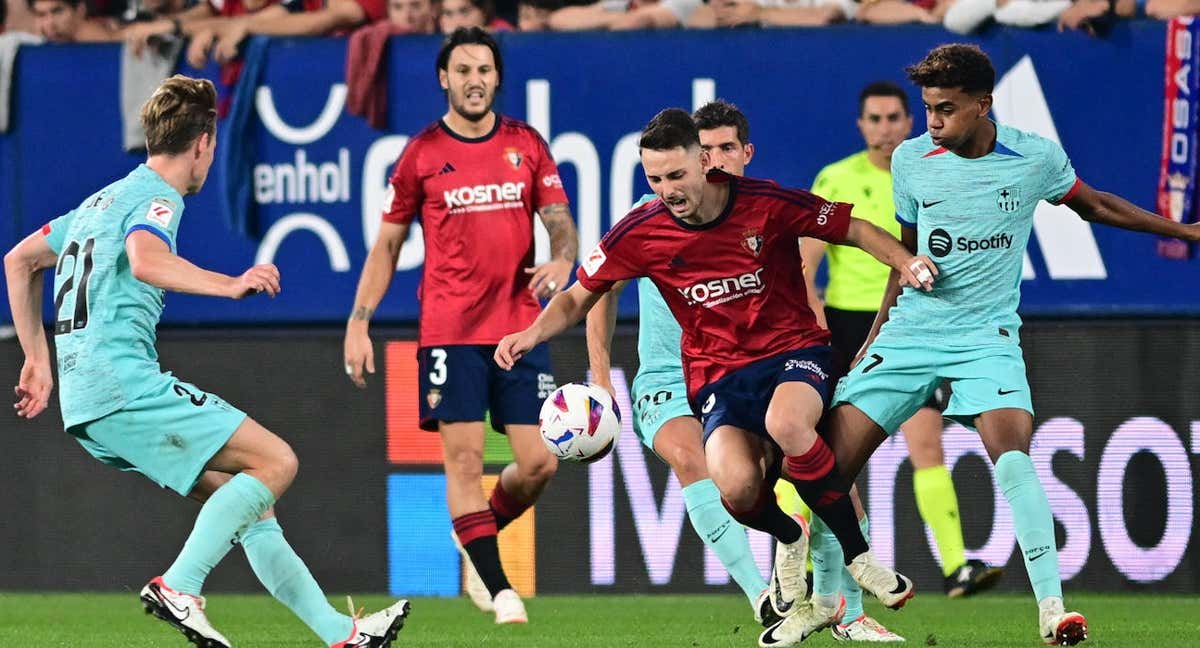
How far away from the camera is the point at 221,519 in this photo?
21.8 feet

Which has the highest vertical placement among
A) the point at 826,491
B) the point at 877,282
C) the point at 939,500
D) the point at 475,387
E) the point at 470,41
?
the point at 470,41

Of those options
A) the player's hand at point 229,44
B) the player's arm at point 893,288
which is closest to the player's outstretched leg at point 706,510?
the player's arm at point 893,288

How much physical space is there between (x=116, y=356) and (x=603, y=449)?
6.32ft

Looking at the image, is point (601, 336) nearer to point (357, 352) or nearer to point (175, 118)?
point (357, 352)

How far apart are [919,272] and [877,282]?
98.7 inches

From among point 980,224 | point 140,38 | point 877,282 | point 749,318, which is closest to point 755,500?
point 749,318

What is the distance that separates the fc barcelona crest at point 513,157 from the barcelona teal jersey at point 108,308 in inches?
93.9

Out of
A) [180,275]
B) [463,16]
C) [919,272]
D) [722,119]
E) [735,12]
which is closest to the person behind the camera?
[180,275]

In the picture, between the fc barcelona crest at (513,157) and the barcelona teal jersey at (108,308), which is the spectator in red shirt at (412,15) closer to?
the fc barcelona crest at (513,157)

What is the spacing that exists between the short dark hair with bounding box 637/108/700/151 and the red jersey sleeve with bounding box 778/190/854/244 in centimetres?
42

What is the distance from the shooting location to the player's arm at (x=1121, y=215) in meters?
7.34

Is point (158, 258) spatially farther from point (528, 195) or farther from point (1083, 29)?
point (1083, 29)

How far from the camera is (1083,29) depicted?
32.3ft

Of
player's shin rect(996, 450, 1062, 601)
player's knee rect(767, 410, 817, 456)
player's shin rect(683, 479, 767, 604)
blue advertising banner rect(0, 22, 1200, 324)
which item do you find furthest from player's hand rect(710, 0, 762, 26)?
player's shin rect(996, 450, 1062, 601)
